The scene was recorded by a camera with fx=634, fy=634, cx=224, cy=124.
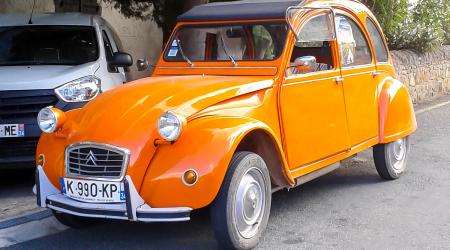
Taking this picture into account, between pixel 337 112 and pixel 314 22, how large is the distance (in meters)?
0.84

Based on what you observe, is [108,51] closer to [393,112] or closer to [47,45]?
[47,45]

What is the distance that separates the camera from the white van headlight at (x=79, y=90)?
6285 millimetres

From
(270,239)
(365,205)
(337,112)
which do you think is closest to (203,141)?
(270,239)

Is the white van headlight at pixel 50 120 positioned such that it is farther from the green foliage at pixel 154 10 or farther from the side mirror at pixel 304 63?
the green foliage at pixel 154 10

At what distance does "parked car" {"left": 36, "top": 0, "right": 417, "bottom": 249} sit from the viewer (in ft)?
14.0

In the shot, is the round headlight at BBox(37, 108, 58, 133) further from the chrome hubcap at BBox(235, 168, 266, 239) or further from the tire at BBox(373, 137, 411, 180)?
the tire at BBox(373, 137, 411, 180)

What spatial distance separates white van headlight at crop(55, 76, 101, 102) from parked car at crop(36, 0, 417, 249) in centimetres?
97

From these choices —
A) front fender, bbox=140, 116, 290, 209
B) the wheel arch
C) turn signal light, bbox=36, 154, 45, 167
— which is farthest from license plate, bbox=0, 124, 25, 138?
the wheel arch

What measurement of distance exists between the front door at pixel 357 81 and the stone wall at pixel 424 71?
5.65 m

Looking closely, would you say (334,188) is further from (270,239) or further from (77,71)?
(77,71)

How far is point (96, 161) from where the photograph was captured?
14.4ft

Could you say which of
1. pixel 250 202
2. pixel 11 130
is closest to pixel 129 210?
pixel 250 202

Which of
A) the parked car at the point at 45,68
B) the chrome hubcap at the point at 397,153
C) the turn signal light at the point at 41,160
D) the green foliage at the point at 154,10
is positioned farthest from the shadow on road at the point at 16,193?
the green foliage at the point at 154,10

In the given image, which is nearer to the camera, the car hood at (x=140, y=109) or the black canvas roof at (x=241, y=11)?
the car hood at (x=140, y=109)
